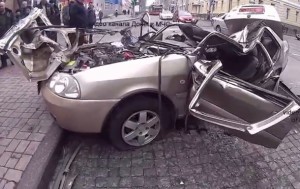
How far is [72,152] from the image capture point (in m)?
3.80

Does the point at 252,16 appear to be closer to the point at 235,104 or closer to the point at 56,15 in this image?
the point at 56,15

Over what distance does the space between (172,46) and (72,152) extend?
1993 millimetres

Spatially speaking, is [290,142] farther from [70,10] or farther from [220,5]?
[220,5]

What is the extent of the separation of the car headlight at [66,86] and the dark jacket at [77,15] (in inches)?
216

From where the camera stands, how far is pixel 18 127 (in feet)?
13.4

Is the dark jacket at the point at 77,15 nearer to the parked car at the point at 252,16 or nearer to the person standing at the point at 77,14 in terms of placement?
the person standing at the point at 77,14

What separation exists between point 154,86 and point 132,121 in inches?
19.2

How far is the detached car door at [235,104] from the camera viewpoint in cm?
304

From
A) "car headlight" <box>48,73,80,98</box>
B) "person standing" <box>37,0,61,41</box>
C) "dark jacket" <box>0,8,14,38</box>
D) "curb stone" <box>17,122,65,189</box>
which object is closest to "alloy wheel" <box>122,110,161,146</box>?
"car headlight" <box>48,73,80,98</box>

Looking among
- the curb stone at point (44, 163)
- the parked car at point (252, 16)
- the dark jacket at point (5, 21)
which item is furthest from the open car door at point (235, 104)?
the parked car at point (252, 16)

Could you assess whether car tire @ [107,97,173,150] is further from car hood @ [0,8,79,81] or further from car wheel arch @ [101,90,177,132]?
car hood @ [0,8,79,81]

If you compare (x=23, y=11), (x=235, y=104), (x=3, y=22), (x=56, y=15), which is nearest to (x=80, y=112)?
(x=235, y=104)

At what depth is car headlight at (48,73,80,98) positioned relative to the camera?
3322 mm

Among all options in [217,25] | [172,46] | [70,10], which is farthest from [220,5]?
[172,46]
